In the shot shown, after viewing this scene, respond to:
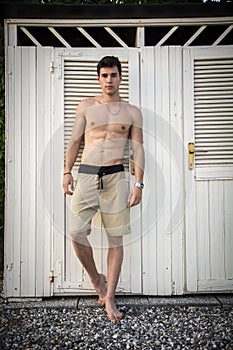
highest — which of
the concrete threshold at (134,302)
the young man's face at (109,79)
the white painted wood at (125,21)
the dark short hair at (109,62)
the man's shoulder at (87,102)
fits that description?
the white painted wood at (125,21)

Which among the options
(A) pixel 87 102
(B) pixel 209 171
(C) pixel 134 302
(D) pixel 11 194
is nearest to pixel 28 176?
(D) pixel 11 194

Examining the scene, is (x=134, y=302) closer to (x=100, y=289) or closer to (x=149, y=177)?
(x=100, y=289)

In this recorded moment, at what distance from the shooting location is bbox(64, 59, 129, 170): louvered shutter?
3.34 metres

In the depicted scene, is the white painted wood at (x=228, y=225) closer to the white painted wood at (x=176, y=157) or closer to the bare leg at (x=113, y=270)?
the white painted wood at (x=176, y=157)

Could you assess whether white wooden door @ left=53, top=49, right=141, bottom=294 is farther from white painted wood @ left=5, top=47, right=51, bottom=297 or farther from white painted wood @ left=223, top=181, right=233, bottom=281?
white painted wood @ left=223, top=181, right=233, bottom=281

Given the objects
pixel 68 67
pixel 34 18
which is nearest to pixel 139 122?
pixel 68 67

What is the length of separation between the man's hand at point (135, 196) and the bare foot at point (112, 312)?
75 cm

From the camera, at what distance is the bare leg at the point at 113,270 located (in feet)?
9.98

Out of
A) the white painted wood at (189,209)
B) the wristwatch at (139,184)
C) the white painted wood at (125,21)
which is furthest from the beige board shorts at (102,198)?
the white painted wood at (125,21)

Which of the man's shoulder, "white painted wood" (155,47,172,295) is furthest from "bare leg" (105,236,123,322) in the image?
the man's shoulder

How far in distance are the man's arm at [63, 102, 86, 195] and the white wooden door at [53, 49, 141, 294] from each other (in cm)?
14

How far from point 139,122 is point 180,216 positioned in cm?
86

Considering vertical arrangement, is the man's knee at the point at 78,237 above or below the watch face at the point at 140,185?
below

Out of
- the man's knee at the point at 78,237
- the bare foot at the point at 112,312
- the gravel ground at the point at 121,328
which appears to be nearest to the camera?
the gravel ground at the point at 121,328
